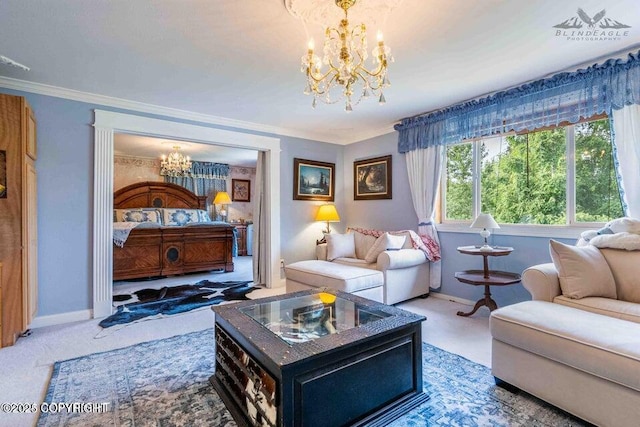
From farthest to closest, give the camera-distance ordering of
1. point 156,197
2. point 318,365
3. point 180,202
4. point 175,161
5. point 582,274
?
point 180,202 < point 156,197 < point 175,161 < point 582,274 < point 318,365

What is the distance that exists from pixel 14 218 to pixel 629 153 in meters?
4.87

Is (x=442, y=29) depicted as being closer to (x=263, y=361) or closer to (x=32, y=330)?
(x=263, y=361)

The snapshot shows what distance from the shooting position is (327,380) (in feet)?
4.52

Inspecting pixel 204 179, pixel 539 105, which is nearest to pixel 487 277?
pixel 539 105

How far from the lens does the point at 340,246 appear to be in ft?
13.0

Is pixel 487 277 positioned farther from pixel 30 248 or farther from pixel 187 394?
pixel 30 248

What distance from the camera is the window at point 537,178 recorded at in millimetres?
2670

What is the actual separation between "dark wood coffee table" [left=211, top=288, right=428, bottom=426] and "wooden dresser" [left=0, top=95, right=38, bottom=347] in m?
1.88

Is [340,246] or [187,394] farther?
[340,246]

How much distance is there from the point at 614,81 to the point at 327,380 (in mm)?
3069

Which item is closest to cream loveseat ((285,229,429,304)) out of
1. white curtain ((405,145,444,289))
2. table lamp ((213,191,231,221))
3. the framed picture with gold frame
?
white curtain ((405,145,444,289))

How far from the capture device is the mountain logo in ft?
6.45

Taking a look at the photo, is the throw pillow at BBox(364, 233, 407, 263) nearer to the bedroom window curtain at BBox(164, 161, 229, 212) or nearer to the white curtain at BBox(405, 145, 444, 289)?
the white curtain at BBox(405, 145, 444, 289)

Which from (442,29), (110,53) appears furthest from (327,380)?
(110,53)
